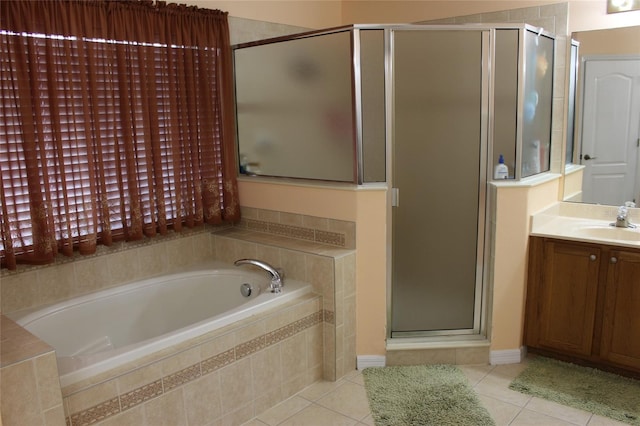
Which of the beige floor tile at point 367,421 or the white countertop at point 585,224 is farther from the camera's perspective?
the white countertop at point 585,224

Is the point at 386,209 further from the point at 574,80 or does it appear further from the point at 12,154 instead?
the point at 12,154

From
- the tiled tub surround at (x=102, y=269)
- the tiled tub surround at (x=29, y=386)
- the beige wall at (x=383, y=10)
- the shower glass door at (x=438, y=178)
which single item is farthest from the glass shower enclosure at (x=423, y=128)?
the tiled tub surround at (x=29, y=386)

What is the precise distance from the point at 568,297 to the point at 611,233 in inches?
18.3

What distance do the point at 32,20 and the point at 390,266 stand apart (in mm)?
2246

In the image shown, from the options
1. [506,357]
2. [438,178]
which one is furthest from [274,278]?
[506,357]

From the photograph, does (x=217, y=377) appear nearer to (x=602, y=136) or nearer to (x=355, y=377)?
(x=355, y=377)

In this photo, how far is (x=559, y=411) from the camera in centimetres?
→ 255

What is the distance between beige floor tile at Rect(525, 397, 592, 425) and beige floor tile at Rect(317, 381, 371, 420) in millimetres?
836

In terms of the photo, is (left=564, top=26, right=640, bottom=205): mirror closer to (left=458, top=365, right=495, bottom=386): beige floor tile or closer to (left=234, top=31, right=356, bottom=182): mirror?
(left=458, top=365, right=495, bottom=386): beige floor tile

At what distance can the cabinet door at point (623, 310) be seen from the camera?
2703mm

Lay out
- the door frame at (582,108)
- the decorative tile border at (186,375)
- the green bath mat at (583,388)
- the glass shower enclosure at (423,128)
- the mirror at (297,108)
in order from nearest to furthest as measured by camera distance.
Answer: the decorative tile border at (186,375) < the green bath mat at (583,388) < the glass shower enclosure at (423,128) < the mirror at (297,108) < the door frame at (582,108)

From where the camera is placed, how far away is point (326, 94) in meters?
2.98

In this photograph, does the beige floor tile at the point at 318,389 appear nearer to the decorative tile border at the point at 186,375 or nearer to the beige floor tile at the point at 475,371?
the decorative tile border at the point at 186,375

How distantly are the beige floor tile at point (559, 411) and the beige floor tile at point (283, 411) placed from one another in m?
1.17
